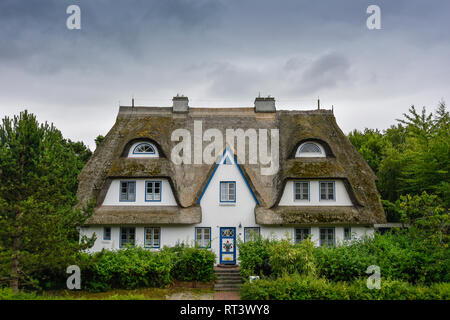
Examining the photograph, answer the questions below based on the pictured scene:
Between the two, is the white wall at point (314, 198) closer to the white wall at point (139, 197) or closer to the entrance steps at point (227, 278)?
the entrance steps at point (227, 278)

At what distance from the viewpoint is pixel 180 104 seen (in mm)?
26109

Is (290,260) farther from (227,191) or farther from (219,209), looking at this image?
(227,191)

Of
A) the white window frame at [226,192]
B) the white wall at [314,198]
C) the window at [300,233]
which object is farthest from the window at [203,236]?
the window at [300,233]

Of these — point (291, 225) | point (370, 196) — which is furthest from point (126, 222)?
point (370, 196)

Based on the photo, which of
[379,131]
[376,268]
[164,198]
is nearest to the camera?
[376,268]

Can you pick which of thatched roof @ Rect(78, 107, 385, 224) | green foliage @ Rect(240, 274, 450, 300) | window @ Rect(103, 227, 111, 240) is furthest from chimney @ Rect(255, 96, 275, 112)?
green foliage @ Rect(240, 274, 450, 300)

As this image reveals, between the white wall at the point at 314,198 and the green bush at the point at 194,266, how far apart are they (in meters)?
5.93

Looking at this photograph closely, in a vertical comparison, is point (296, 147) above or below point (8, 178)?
above

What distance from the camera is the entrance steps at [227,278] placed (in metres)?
18.3

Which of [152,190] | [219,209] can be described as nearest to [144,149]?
[152,190]

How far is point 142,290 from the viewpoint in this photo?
669 inches

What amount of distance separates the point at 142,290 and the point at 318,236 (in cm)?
1036

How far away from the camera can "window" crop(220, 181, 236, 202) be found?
2181cm
